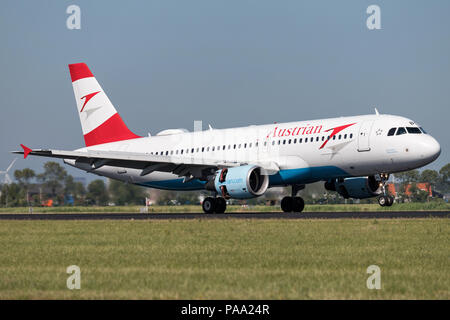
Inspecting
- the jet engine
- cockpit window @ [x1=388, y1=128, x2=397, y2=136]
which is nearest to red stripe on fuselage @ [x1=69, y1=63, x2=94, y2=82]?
the jet engine

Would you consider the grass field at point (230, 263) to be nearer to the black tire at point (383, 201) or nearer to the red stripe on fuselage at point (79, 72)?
the black tire at point (383, 201)

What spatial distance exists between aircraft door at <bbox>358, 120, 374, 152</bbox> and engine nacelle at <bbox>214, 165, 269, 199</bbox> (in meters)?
4.83

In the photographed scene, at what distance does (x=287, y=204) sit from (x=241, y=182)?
22.6 feet

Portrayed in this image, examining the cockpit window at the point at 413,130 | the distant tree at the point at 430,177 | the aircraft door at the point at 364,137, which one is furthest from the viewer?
the distant tree at the point at 430,177

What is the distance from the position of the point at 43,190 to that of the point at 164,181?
18097 millimetres

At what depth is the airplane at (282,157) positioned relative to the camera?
3312 centimetres

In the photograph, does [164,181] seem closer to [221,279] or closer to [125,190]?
[125,190]

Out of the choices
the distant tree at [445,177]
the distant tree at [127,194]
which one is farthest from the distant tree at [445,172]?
A: the distant tree at [127,194]

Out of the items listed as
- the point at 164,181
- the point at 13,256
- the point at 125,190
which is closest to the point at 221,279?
the point at 13,256

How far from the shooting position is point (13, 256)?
15.6m

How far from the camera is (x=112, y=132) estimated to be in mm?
45688

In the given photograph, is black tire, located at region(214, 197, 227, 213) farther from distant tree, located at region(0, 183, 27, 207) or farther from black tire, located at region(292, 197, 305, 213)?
distant tree, located at region(0, 183, 27, 207)

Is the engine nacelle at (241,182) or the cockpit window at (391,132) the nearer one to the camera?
the cockpit window at (391,132)

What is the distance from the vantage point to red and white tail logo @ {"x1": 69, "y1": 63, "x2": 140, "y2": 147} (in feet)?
150
